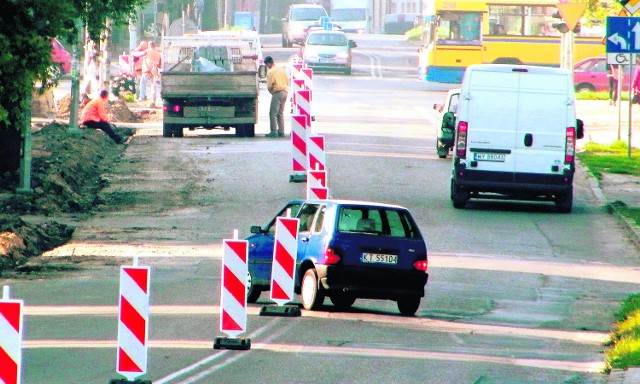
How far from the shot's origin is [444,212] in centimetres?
2355

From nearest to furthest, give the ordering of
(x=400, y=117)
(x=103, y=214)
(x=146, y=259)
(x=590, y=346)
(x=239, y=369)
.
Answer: (x=239, y=369) → (x=590, y=346) → (x=146, y=259) → (x=103, y=214) → (x=400, y=117)

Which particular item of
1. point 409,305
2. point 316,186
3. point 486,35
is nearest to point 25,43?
point 316,186

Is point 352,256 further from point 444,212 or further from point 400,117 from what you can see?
point 400,117

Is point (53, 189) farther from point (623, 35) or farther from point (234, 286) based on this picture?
point (234, 286)

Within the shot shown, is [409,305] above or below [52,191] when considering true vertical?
above

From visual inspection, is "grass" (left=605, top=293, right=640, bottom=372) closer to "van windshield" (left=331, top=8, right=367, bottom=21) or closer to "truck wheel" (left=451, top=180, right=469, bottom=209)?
"truck wheel" (left=451, top=180, right=469, bottom=209)

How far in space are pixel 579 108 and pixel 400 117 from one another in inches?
310

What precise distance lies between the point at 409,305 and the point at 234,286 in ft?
10.3

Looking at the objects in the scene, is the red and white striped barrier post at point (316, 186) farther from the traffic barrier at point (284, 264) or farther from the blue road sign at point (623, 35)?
the blue road sign at point (623, 35)

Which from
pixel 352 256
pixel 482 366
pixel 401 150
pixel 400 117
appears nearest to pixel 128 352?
pixel 482 366

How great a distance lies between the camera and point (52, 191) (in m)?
24.4

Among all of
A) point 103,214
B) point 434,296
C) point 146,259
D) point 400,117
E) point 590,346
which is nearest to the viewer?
point 590,346

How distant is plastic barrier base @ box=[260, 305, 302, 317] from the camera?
47.0 feet

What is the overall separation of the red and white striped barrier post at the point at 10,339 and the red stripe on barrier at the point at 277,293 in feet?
19.4
